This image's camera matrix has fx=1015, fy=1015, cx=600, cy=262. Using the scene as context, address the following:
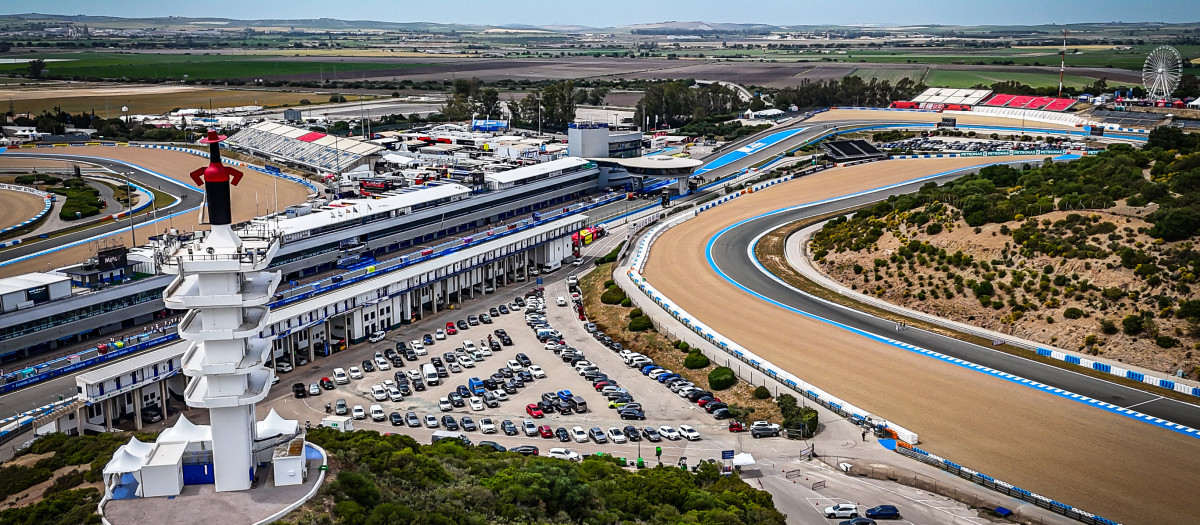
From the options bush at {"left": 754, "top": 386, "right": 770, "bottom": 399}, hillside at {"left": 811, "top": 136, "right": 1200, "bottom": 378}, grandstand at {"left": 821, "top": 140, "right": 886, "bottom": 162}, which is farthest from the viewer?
grandstand at {"left": 821, "top": 140, "right": 886, "bottom": 162}

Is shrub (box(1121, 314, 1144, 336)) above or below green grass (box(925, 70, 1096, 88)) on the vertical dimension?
below

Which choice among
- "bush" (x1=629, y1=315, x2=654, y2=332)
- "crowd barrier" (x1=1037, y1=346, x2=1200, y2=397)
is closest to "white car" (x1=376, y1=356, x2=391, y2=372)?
"bush" (x1=629, y1=315, x2=654, y2=332)

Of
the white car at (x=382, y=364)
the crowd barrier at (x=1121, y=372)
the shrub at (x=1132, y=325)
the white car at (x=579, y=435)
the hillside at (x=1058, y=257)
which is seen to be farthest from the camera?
the white car at (x=382, y=364)

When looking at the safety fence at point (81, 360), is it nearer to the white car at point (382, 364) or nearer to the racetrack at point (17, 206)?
the white car at point (382, 364)

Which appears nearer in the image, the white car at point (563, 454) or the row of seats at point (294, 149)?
the white car at point (563, 454)

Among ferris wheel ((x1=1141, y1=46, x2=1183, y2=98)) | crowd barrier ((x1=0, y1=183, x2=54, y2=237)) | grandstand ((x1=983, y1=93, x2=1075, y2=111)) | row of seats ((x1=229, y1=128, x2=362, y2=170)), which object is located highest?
ferris wheel ((x1=1141, y1=46, x2=1183, y2=98))

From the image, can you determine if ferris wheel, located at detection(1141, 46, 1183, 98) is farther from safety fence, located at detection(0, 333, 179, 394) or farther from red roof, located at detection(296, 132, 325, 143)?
safety fence, located at detection(0, 333, 179, 394)

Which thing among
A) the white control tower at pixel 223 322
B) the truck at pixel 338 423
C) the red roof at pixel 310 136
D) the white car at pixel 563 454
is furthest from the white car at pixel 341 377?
the red roof at pixel 310 136
